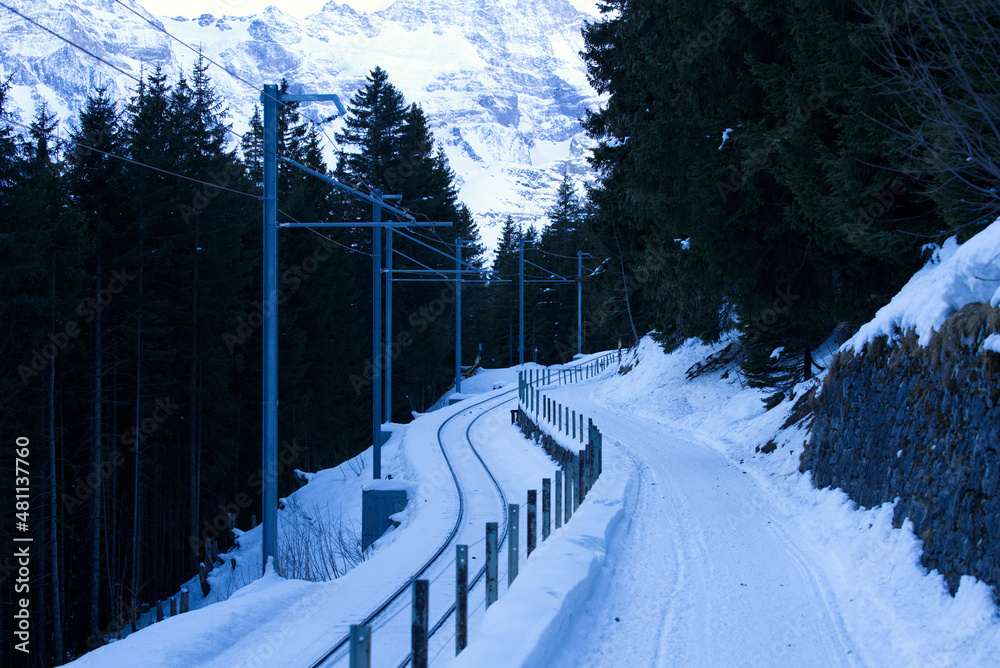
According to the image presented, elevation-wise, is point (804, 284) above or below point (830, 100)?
below

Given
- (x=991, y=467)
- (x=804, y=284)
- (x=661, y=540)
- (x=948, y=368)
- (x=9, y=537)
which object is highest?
(x=804, y=284)

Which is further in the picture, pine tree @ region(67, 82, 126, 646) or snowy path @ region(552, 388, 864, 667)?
pine tree @ region(67, 82, 126, 646)

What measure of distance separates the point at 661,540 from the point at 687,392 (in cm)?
1813

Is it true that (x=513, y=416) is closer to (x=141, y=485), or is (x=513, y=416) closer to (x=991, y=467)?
(x=141, y=485)

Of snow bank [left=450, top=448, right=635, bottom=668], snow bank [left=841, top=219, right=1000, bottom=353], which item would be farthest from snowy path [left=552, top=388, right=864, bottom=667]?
snow bank [left=841, top=219, right=1000, bottom=353]

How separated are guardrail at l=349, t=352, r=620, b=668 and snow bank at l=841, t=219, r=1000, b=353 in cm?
498

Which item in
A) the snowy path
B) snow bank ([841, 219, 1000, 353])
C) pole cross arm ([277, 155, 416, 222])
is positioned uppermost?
pole cross arm ([277, 155, 416, 222])

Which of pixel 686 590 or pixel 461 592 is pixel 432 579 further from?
pixel 461 592

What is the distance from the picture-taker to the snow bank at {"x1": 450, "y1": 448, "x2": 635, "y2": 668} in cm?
620

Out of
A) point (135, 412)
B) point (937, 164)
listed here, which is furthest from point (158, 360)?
point (937, 164)

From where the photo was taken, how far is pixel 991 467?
6.58m

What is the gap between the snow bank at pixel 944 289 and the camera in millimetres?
7879

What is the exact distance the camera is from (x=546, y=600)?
7316 millimetres

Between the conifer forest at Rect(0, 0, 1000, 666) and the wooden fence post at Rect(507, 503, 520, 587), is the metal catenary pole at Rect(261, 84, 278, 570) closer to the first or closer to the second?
the conifer forest at Rect(0, 0, 1000, 666)
